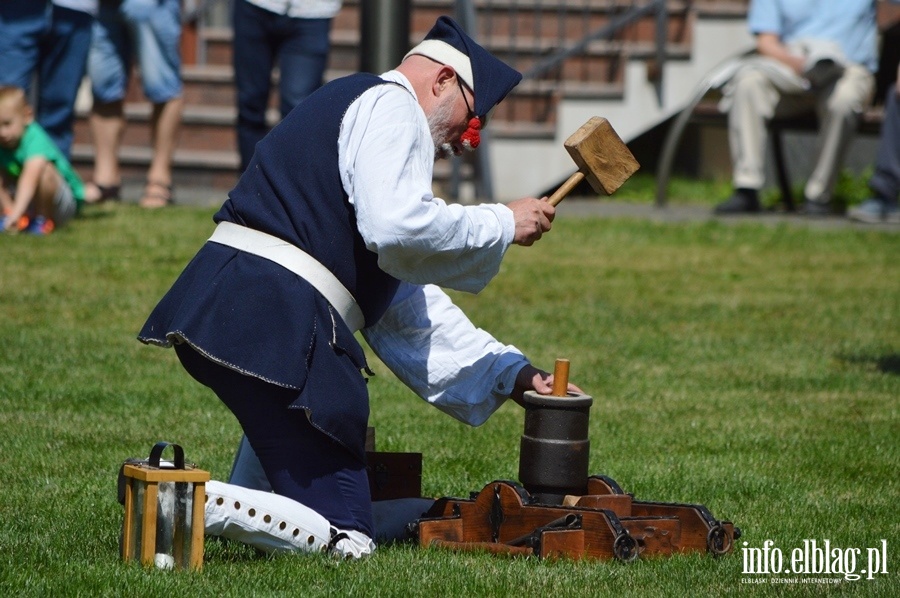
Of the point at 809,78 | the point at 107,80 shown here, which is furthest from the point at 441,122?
the point at 809,78

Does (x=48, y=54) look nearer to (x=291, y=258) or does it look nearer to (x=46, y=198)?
(x=46, y=198)

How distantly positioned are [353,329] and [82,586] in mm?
989

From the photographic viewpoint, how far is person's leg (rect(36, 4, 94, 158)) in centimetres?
945

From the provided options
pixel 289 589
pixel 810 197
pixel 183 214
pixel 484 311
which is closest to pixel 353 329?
pixel 289 589

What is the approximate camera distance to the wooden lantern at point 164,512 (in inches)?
137

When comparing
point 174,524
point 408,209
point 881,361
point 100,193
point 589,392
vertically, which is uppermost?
point 100,193

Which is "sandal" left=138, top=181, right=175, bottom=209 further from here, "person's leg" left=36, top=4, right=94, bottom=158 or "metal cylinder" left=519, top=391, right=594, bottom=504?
"metal cylinder" left=519, top=391, right=594, bottom=504

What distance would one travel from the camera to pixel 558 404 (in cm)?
386

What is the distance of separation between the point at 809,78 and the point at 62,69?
5.27 metres

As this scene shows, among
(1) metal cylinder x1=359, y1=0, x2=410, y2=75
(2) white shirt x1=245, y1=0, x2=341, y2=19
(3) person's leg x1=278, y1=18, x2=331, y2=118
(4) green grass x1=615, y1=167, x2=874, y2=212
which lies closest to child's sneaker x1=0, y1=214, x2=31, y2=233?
(3) person's leg x1=278, y1=18, x2=331, y2=118

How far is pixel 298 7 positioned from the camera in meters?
9.02

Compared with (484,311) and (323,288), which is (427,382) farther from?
(484,311)

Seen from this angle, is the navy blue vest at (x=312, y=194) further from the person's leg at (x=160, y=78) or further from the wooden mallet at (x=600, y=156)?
the person's leg at (x=160, y=78)

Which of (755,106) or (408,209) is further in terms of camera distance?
(755,106)
